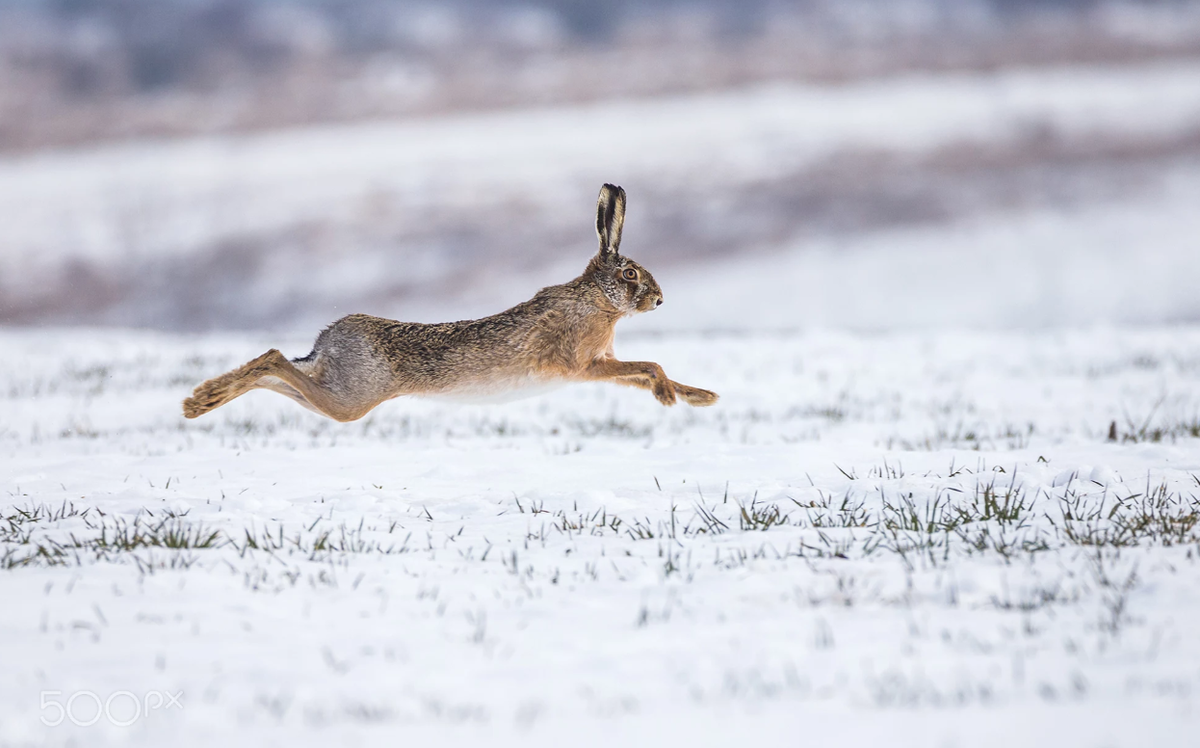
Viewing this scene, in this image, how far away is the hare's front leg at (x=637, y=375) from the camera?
260 inches

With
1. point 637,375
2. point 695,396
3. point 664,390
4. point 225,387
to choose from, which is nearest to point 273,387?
point 225,387

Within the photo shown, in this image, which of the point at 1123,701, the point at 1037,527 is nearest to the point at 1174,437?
the point at 1037,527

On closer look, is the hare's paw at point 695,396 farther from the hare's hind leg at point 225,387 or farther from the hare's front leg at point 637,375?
the hare's hind leg at point 225,387

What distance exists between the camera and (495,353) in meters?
6.79

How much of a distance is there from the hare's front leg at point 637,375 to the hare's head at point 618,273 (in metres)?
0.41

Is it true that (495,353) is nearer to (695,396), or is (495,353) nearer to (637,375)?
(637,375)

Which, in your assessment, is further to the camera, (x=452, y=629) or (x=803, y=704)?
(x=452, y=629)

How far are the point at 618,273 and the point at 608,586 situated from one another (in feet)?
9.86

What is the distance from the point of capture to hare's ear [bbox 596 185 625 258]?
672 cm

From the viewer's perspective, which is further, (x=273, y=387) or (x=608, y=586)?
(x=273, y=387)

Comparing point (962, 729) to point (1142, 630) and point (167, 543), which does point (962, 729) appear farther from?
point (167, 543)

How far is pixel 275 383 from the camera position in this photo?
667 centimetres

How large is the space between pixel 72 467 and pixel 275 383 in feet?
6.38

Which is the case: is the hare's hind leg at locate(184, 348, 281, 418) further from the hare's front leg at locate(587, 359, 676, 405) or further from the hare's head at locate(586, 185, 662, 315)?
the hare's head at locate(586, 185, 662, 315)
